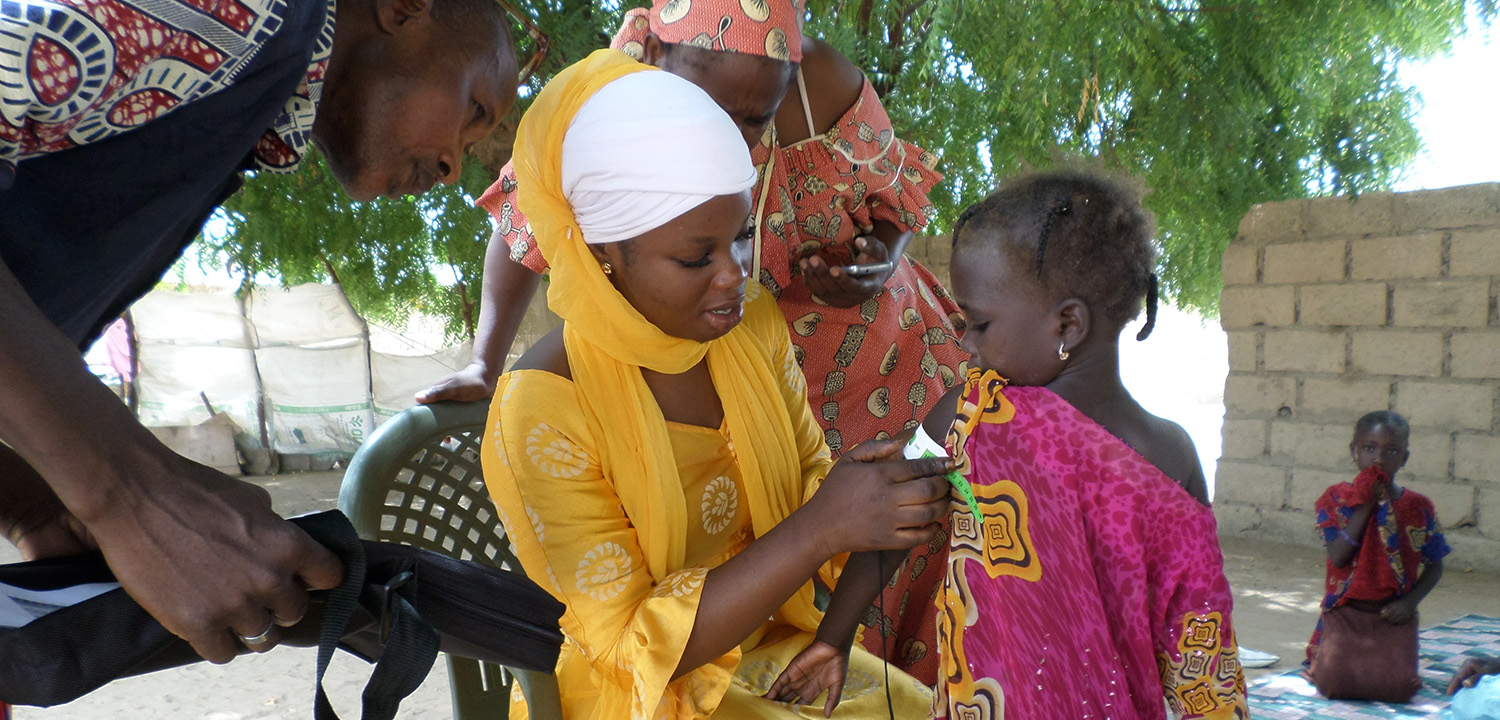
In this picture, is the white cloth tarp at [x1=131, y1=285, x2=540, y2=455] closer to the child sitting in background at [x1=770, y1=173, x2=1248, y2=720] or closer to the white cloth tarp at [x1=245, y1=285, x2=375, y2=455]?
the white cloth tarp at [x1=245, y1=285, x2=375, y2=455]

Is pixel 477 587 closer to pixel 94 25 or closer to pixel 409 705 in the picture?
pixel 94 25

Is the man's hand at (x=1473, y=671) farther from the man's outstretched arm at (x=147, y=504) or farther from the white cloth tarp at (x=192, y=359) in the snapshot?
the white cloth tarp at (x=192, y=359)

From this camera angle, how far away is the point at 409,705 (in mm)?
4578

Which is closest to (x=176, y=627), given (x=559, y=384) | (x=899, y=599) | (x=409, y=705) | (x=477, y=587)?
(x=477, y=587)

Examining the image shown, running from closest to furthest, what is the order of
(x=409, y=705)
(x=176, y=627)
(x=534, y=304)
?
(x=176, y=627) → (x=409, y=705) → (x=534, y=304)

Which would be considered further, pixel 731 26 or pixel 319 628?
pixel 731 26

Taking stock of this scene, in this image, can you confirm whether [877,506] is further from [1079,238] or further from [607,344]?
[1079,238]

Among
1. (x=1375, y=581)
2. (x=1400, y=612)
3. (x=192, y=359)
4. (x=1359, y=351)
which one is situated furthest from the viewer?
(x=192, y=359)

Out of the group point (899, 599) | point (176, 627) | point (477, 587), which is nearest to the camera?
point (176, 627)

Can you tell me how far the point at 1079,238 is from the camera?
5.97 ft

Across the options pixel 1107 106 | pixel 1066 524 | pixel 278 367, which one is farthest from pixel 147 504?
pixel 278 367

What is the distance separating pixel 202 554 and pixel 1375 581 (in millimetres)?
4571

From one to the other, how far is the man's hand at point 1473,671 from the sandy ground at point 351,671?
2.73 feet

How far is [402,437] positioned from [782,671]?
2.56 ft
